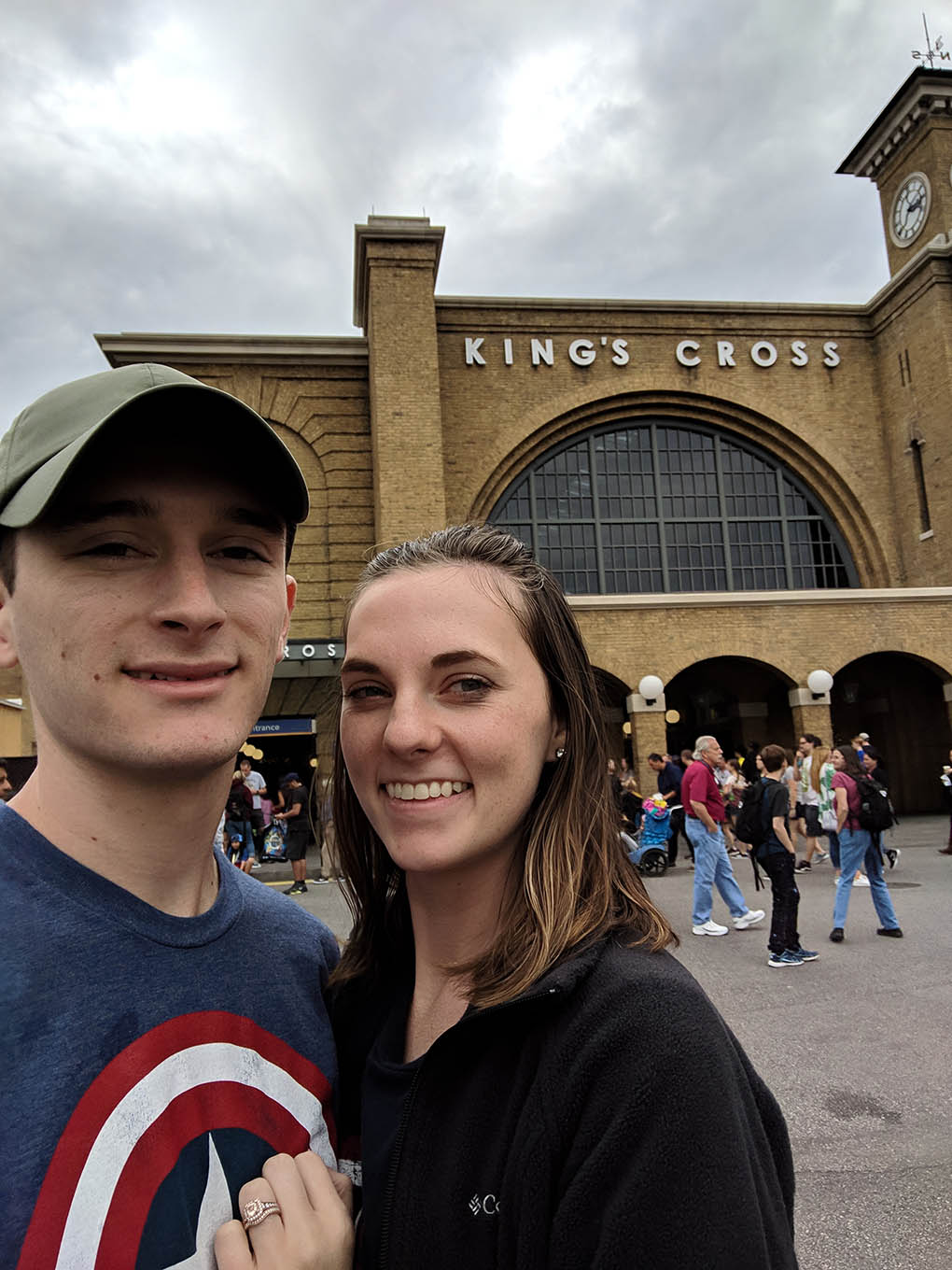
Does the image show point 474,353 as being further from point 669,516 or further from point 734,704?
point 734,704

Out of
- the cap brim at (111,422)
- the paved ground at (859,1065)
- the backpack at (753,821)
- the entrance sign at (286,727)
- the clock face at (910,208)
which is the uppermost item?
the clock face at (910,208)

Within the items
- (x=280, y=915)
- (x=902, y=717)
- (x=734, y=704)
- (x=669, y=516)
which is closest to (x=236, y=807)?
(x=280, y=915)

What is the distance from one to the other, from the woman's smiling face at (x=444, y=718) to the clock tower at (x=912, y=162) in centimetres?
2630

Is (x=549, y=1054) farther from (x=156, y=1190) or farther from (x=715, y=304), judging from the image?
(x=715, y=304)

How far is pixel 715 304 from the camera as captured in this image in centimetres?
2373

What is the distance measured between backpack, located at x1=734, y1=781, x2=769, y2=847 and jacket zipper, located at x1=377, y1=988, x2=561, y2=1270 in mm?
7344

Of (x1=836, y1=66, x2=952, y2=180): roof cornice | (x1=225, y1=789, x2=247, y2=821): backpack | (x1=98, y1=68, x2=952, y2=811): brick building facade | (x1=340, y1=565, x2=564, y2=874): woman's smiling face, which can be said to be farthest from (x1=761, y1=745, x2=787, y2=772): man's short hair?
(x1=836, y1=66, x2=952, y2=180): roof cornice

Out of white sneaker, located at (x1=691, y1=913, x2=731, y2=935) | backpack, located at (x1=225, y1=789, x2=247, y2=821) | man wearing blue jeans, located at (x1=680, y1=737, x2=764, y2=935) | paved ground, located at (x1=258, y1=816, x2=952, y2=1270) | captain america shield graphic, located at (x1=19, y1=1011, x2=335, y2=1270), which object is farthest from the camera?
backpack, located at (x1=225, y1=789, x2=247, y2=821)

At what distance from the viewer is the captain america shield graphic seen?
1.07 meters

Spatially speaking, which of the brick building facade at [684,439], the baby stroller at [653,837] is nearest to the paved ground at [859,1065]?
the baby stroller at [653,837]

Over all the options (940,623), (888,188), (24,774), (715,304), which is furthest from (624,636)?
(888,188)

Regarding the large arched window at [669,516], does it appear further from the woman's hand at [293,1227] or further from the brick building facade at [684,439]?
the woman's hand at [293,1227]

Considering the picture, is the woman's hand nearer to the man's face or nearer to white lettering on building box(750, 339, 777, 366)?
the man's face

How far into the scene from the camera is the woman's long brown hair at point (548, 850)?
4.58 ft
